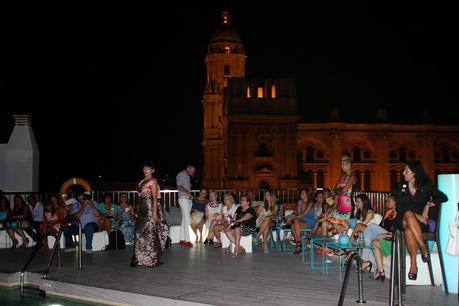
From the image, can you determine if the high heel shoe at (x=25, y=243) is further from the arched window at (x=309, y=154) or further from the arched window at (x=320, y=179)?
the arched window at (x=320, y=179)

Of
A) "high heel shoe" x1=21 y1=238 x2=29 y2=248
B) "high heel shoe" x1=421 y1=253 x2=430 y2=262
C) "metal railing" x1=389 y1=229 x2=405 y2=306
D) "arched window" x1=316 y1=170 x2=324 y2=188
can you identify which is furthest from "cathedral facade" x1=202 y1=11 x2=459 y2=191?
Answer: "metal railing" x1=389 y1=229 x2=405 y2=306

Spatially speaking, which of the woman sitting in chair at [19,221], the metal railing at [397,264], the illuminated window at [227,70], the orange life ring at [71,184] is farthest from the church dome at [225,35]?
the metal railing at [397,264]

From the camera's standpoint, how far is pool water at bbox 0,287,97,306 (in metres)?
8.62

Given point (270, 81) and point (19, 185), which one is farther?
point (270, 81)

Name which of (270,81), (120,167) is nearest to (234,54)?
(270,81)

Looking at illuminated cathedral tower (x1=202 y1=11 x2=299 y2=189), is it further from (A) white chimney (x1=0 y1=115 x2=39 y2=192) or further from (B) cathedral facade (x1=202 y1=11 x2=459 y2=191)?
(A) white chimney (x1=0 y1=115 x2=39 y2=192)

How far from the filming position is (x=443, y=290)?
810 centimetres

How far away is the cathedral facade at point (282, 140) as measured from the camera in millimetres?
54438

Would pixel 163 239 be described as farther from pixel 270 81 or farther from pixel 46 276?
pixel 270 81

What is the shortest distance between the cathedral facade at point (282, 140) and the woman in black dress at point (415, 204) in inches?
1799

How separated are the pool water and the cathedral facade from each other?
44.7m

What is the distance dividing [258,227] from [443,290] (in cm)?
585

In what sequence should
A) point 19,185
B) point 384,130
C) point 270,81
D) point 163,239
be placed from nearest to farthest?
1. point 163,239
2. point 19,185
3. point 270,81
4. point 384,130

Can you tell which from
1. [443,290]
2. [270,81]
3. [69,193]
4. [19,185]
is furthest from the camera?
[270,81]
